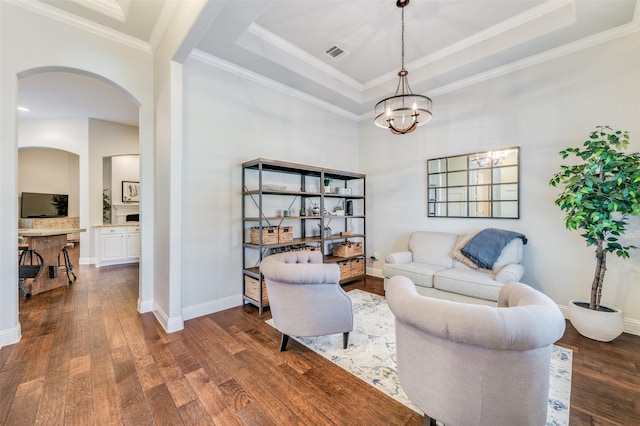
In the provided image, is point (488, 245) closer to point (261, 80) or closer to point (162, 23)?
point (261, 80)

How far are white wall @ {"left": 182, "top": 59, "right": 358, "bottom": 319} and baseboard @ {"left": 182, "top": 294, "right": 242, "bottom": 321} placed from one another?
0.01m

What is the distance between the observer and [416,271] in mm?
3365

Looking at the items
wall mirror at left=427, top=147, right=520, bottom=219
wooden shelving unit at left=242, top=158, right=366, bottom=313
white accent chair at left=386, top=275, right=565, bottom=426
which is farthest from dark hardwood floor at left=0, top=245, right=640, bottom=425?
wall mirror at left=427, top=147, right=520, bottom=219

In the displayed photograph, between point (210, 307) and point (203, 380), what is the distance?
1.36m

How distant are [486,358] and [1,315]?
3750mm

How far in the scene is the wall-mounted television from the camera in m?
7.57

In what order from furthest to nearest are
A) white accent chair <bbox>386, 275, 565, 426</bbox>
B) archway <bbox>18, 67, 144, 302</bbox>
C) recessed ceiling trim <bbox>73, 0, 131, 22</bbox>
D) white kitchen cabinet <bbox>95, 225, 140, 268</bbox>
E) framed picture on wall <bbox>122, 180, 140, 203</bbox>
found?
framed picture on wall <bbox>122, 180, 140, 203</bbox> → white kitchen cabinet <bbox>95, 225, 140, 268</bbox> → archway <bbox>18, 67, 144, 302</bbox> → recessed ceiling trim <bbox>73, 0, 131, 22</bbox> → white accent chair <bbox>386, 275, 565, 426</bbox>

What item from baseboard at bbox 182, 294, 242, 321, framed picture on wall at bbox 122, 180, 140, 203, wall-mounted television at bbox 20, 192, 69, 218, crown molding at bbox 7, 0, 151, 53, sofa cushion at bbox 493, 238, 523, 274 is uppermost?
crown molding at bbox 7, 0, 151, 53

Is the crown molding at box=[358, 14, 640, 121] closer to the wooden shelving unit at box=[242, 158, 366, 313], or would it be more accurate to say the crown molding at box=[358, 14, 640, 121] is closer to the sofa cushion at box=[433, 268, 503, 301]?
the wooden shelving unit at box=[242, 158, 366, 313]

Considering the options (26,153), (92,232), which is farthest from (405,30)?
(26,153)

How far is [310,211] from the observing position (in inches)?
169

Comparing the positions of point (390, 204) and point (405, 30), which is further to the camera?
point (390, 204)

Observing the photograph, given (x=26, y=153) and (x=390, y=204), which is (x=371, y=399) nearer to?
(x=390, y=204)

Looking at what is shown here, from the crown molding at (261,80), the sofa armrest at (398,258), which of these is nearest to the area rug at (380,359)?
the sofa armrest at (398,258)
